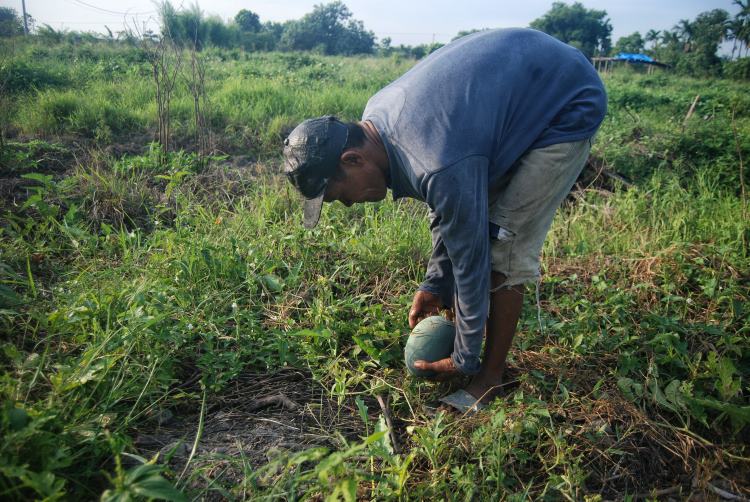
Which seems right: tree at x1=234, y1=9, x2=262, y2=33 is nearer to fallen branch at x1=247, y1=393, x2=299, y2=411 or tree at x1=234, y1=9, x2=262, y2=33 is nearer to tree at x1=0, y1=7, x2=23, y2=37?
tree at x1=0, y1=7, x2=23, y2=37

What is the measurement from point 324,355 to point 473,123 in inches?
61.6

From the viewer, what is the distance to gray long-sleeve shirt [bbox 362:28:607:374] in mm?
1864

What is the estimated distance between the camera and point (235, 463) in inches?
82.0

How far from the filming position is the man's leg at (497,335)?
7.89 feet

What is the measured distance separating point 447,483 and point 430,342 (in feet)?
2.21

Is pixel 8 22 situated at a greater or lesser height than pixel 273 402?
greater

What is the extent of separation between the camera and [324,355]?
282 centimetres

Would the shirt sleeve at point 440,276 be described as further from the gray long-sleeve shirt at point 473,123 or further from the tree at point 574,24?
the tree at point 574,24

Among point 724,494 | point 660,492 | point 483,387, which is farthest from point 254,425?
point 724,494

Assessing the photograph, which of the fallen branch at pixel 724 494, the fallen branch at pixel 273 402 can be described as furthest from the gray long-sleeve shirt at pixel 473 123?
the fallen branch at pixel 724 494

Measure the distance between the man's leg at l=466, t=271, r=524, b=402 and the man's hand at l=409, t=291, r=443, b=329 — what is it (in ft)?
1.47

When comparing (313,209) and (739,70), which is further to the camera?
(739,70)

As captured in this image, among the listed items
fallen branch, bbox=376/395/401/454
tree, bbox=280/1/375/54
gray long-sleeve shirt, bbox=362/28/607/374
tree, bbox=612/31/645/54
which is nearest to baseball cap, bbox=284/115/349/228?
gray long-sleeve shirt, bbox=362/28/607/374

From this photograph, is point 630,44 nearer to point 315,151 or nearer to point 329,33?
point 329,33
